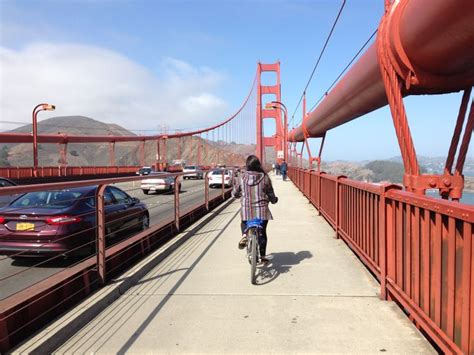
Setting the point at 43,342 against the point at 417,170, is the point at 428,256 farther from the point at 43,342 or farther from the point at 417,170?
the point at 43,342

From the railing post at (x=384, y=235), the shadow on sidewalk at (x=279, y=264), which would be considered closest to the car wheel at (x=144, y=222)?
the shadow on sidewalk at (x=279, y=264)

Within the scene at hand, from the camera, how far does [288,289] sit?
5.21 m

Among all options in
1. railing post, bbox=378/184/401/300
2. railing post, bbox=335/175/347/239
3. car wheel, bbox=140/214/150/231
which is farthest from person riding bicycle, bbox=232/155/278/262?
car wheel, bbox=140/214/150/231

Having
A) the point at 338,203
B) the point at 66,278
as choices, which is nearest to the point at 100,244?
the point at 66,278

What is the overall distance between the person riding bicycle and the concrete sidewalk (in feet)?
2.45

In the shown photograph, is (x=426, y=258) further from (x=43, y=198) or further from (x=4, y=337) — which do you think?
(x=43, y=198)

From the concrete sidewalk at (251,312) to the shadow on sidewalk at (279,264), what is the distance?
0.6 inches

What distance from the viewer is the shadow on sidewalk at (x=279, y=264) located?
579cm

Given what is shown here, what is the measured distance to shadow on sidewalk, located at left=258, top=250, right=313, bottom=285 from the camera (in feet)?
19.0

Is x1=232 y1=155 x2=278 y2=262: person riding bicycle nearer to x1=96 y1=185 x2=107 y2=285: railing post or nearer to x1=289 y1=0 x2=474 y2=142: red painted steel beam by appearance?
x1=96 y1=185 x2=107 y2=285: railing post

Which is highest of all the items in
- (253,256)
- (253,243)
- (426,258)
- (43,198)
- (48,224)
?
(43,198)

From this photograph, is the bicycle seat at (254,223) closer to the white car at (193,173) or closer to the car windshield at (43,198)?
the car windshield at (43,198)

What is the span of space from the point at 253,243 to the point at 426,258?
96.6 inches

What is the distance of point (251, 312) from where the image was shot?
174 inches
